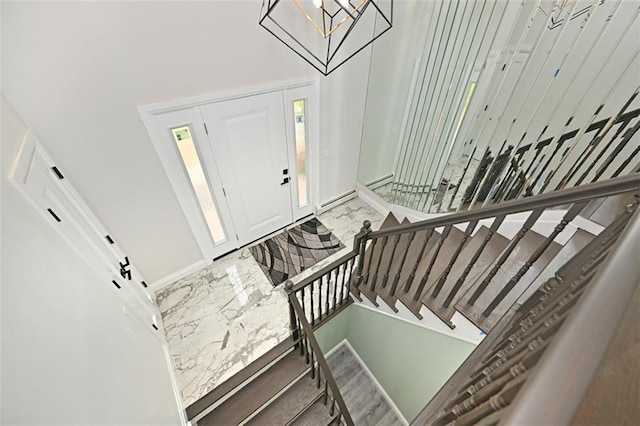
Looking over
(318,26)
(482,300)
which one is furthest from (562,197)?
(318,26)

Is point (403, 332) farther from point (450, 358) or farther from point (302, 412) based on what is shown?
point (302, 412)

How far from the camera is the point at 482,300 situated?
1.66 m

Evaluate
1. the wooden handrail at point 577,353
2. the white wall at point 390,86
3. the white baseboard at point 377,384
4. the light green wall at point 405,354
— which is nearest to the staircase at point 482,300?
the wooden handrail at point 577,353

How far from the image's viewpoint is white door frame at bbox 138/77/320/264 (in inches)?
83.3

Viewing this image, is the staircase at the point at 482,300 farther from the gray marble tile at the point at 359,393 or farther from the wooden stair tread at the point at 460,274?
the gray marble tile at the point at 359,393

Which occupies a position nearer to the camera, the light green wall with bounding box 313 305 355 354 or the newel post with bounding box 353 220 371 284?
the newel post with bounding box 353 220 371 284

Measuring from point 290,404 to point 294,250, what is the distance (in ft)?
5.53

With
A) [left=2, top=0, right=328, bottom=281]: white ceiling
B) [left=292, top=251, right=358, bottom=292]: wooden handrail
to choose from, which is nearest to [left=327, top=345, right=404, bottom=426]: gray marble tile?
[left=292, top=251, right=358, bottom=292]: wooden handrail

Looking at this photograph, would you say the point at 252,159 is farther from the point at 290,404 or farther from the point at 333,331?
the point at 290,404

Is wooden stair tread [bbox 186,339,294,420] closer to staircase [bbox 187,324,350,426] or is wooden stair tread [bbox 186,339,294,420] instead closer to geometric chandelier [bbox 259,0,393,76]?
staircase [bbox 187,324,350,426]

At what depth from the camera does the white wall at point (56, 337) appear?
785mm

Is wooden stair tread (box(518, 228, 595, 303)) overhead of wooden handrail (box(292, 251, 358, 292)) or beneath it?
beneath

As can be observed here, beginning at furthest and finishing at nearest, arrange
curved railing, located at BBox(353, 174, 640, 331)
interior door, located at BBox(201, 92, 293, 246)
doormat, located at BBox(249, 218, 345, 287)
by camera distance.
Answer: doormat, located at BBox(249, 218, 345, 287) → interior door, located at BBox(201, 92, 293, 246) → curved railing, located at BBox(353, 174, 640, 331)

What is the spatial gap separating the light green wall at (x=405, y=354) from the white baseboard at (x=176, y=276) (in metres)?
1.92
